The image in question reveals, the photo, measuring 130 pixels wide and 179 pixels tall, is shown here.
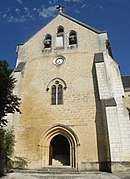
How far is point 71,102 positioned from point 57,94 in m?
1.29

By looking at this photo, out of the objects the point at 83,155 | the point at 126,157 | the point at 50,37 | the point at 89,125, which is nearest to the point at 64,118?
the point at 89,125

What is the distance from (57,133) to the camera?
12945 millimetres

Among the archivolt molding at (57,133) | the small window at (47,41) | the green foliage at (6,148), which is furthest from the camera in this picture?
the small window at (47,41)

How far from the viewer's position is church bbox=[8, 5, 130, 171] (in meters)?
11.5

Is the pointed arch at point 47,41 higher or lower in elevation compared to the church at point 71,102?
higher

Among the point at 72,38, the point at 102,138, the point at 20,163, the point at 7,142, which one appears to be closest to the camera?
the point at 7,142

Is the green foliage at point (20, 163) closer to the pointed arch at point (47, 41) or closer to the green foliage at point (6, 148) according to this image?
the green foliage at point (6, 148)

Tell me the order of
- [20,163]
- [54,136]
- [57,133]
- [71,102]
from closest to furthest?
[20,163] < [57,133] < [54,136] < [71,102]

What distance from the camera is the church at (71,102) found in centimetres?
1150

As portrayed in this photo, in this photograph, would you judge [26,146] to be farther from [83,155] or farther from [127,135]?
[127,135]

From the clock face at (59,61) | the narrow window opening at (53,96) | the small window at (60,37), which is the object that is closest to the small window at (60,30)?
the small window at (60,37)

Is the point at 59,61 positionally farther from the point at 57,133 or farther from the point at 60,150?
the point at 60,150

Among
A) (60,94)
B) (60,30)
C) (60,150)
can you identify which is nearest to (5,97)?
(60,94)

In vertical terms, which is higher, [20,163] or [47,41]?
[47,41]
